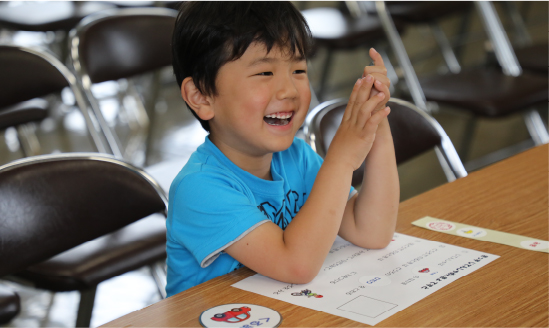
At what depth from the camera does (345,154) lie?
870mm

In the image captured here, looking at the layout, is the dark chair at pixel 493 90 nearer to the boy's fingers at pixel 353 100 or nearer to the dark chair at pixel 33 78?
the dark chair at pixel 33 78

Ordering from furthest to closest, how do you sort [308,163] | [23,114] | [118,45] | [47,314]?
[23,114] < [118,45] < [47,314] < [308,163]

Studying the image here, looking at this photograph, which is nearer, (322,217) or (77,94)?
(322,217)

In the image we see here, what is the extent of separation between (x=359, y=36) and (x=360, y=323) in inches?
101

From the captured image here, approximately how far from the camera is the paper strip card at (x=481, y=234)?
0.85 meters

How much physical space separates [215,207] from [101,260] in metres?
0.62

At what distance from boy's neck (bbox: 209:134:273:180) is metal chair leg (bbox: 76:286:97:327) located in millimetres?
523

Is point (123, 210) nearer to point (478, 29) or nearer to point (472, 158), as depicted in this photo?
point (472, 158)

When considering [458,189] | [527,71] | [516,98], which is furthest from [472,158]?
[458,189]

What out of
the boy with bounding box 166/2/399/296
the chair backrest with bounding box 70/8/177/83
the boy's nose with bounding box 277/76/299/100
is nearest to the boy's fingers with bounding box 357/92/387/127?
the boy with bounding box 166/2/399/296

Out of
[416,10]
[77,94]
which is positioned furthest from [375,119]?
[416,10]

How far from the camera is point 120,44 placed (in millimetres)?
2076

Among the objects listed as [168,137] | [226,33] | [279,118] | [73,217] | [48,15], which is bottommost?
[168,137]

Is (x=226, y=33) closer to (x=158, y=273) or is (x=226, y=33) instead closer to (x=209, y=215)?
(x=209, y=215)
